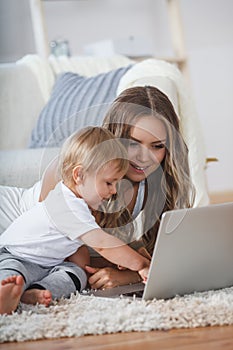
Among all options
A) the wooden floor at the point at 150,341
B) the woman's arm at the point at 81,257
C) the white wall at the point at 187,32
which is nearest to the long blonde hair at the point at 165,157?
the woman's arm at the point at 81,257

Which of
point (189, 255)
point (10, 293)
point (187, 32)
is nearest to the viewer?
point (10, 293)

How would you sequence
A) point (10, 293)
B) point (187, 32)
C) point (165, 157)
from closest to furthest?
point (10, 293) < point (165, 157) < point (187, 32)

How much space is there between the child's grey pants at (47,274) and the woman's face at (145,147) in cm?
20

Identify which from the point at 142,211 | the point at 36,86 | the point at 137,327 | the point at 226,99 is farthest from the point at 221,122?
the point at 137,327

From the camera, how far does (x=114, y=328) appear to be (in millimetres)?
1096

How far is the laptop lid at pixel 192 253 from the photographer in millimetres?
1263

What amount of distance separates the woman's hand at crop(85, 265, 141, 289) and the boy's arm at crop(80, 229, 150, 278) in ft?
0.11

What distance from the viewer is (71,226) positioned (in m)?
1.38

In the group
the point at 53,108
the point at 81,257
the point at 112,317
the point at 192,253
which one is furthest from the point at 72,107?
the point at 112,317

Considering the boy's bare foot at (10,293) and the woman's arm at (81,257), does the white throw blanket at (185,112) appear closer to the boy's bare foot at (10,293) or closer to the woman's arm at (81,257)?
the woman's arm at (81,257)

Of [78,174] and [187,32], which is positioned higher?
[78,174]

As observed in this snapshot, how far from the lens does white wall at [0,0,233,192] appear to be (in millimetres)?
3109

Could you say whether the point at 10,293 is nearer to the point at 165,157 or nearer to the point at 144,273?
the point at 144,273

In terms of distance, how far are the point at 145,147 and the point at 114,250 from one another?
7.7 inches
